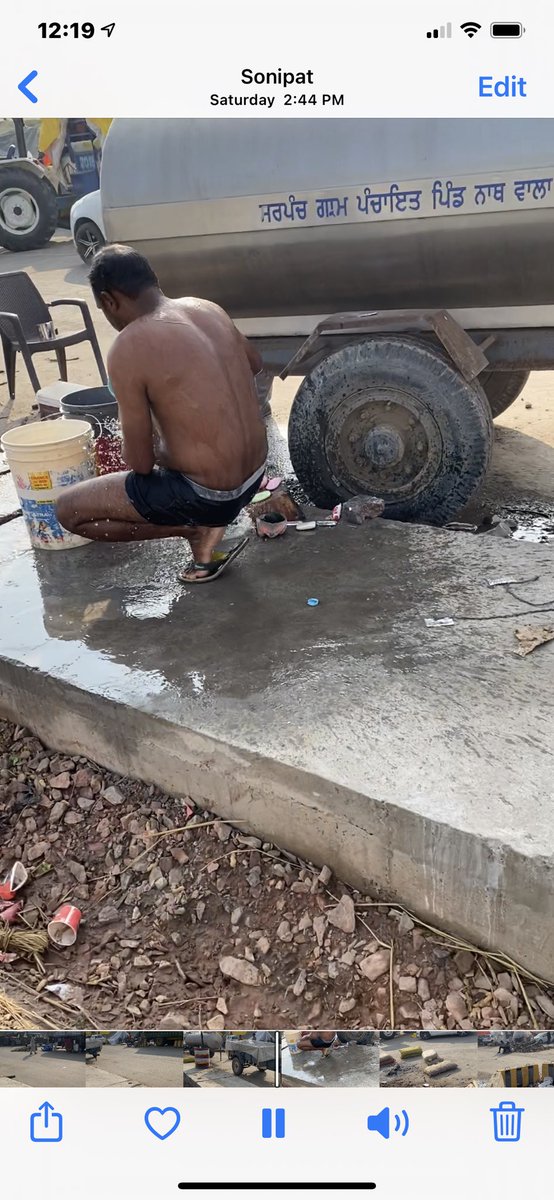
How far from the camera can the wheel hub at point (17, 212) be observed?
1437 cm

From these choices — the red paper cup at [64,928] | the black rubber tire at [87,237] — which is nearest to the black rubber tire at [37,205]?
the black rubber tire at [87,237]

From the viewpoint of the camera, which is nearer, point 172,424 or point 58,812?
point 58,812

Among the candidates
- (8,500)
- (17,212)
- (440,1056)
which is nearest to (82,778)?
(440,1056)

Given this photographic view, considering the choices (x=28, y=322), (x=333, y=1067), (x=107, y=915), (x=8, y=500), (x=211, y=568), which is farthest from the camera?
(x=28, y=322)

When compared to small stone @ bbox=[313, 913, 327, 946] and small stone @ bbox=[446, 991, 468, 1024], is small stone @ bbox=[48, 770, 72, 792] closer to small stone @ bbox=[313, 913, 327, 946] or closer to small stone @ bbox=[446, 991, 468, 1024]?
small stone @ bbox=[313, 913, 327, 946]

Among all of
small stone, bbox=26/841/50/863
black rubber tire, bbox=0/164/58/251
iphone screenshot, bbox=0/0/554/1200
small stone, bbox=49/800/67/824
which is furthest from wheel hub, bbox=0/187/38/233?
small stone, bbox=26/841/50/863

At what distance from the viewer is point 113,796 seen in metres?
2.79

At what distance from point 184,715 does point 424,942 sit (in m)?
0.94

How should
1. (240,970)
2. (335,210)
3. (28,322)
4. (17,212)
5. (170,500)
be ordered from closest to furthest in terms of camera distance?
1. (240,970)
2. (170,500)
3. (335,210)
4. (28,322)
5. (17,212)

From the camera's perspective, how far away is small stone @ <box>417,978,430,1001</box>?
7.09 feet

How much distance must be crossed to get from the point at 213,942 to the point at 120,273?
2.25 meters

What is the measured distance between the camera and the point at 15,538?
→ 3.98 meters

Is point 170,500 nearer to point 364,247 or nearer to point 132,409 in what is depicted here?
point 132,409

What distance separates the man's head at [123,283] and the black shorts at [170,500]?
590 mm
